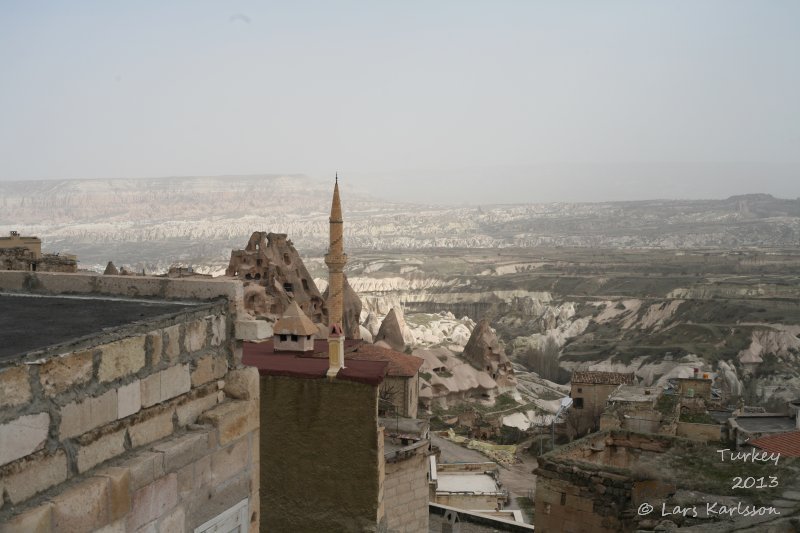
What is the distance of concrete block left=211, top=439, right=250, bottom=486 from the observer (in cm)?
364

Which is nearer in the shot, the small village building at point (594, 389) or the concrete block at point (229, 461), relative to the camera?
the concrete block at point (229, 461)

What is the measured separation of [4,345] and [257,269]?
31581 mm

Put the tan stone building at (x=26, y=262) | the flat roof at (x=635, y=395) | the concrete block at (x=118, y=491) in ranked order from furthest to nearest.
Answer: the flat roof at (x=635, y=395), the tan stone building at (x=26, y=262), the concrete block at (x=118, y=491)

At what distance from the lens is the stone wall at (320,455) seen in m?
8.98

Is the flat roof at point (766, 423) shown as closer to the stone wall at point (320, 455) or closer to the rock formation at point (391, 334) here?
the stone wall at point (320, 455)

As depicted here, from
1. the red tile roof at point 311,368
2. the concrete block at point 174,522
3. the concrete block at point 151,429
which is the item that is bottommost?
the red tile roof at point 311,368

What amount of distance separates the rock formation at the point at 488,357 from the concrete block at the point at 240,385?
39960 millimetres

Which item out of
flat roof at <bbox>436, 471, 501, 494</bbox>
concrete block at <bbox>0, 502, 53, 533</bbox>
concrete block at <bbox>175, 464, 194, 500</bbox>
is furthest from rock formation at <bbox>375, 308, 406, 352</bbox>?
concrete block at <bbox>0, 502, 53, 533</bbox>

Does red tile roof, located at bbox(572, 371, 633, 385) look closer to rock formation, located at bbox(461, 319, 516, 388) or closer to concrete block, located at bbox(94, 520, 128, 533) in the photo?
rock formation, located at bbox(461, 319, 516, 388)

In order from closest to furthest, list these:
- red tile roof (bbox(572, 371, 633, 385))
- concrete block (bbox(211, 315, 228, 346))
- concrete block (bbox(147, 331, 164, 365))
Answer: concrete block (bbox(147, 331, 164, 365)) → concrete block (bbox(211, 315, 228, 346)) → red tile roof (bbox(572, 371, 633, 385))

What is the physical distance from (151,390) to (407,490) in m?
9.54

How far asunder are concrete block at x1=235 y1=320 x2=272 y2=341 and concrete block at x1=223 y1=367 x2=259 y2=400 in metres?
0.20

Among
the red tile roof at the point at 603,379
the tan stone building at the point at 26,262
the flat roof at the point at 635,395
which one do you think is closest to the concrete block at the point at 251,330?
the tan stone building at the point at 26,262

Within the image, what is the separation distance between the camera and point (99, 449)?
9.80 feet
